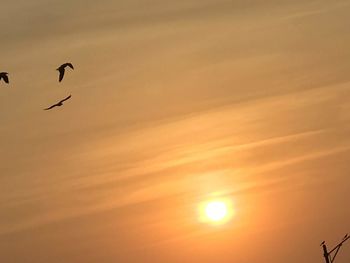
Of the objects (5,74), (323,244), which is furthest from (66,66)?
(323,244)

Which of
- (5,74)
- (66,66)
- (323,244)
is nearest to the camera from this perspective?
(5,74)

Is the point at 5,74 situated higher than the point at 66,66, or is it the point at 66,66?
the point at 66,66

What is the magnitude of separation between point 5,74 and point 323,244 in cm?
2621

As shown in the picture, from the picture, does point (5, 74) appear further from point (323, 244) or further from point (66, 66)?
point (323, 244)

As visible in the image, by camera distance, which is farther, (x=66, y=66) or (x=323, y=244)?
(x=323, y=244)

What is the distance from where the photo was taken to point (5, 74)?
115ft

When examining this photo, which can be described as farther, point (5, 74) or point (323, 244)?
point (323, 244)

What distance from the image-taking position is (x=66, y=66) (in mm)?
40906

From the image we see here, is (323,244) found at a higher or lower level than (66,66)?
lower

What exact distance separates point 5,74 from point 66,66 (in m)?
6.35

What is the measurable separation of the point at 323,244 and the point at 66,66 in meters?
22.7

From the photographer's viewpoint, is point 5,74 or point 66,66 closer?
point 5,74

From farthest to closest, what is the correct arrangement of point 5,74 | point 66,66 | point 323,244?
point 323,244 < point 66,66 < point 5,74
